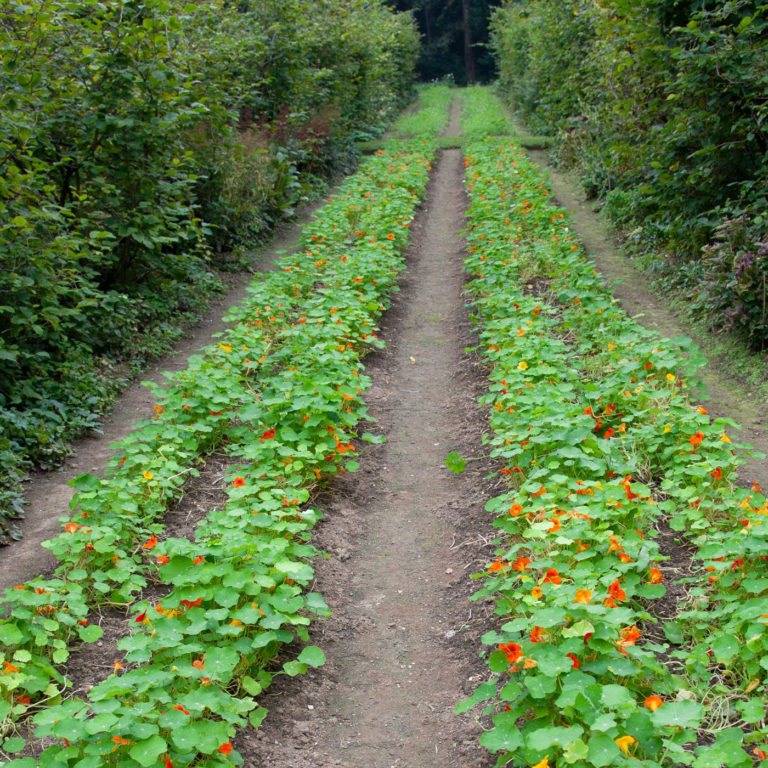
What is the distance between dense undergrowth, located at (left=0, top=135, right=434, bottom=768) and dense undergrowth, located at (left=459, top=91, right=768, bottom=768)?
0.95 meters

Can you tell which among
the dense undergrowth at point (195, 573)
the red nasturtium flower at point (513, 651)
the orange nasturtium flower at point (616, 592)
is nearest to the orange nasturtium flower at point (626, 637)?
the orange nasturtium flower at point (616, 592)

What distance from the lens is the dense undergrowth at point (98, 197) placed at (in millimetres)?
5266

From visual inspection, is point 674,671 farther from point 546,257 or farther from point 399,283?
point 399,283

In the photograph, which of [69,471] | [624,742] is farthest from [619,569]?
[69,471]

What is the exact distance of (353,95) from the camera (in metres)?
17.8

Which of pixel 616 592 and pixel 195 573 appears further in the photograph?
pixel 195 573

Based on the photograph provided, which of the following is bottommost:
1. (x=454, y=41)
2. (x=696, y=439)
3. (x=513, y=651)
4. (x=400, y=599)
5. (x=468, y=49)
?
(x=400, y=599)

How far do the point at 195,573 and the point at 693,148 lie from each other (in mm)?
6946

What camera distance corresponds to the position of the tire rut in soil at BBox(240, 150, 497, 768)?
287 centimetres

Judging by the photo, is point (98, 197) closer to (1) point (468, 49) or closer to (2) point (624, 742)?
(2) point (624, 742)

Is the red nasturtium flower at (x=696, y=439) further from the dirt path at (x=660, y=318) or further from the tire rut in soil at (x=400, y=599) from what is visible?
the tire rut in soil at (x=400, y=599)

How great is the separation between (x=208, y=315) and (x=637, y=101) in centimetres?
606

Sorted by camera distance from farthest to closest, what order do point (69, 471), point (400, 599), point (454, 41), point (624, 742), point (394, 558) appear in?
1. point (454, 41)
2. point (69, 471)
3. point (394, 558)
4. point (400, 599)
5. point (624, 742)

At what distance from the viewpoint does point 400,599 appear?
3.73 metres
